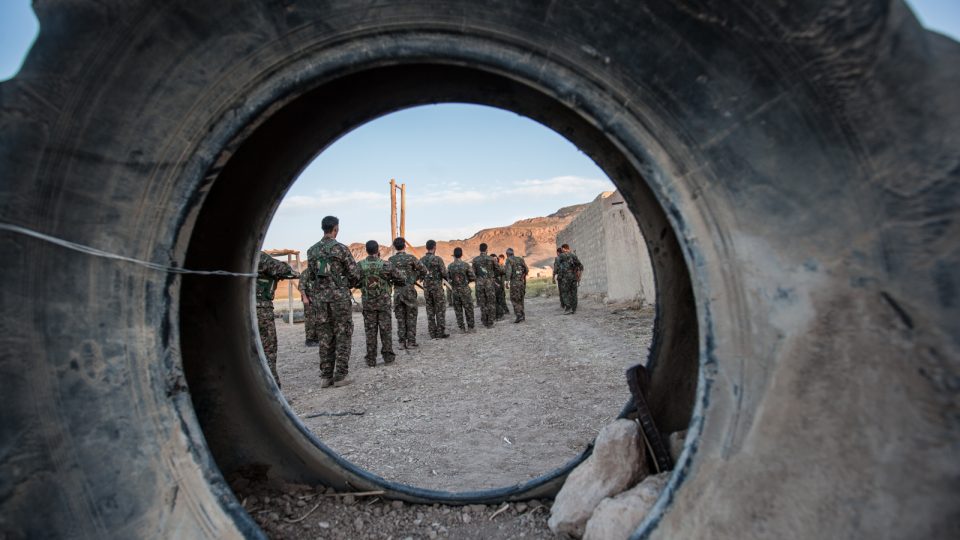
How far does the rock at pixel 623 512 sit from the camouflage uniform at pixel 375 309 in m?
7.38

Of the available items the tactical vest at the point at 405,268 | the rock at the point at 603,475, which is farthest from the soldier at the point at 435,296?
Answer: the rock at the point at 603,475

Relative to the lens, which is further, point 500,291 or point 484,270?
point 500,291

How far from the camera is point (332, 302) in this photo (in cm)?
734

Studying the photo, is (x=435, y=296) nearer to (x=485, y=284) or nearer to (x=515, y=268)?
(x=485, y=284)

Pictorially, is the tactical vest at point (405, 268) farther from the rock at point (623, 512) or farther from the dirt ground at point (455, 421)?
the rock at point (623, 512)

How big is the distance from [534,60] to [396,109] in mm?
882

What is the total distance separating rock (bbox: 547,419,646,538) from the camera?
169 centimetres

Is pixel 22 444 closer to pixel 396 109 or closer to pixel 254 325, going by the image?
pixel 254 325

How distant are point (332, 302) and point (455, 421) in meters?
3.29

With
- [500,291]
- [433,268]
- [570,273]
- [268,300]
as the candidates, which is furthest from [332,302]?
[570,273]

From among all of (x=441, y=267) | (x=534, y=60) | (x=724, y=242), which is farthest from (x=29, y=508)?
(x=441, y=267)

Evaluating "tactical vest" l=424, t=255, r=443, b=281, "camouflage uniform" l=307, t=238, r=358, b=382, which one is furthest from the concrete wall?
"camouflage uniform" l=307, t=238, r=358, b=382

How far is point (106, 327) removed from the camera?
4.13 ft

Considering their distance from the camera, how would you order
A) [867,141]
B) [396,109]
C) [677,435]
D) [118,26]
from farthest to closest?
[396,109]
[677,435]
[118,26]
[867,141]
